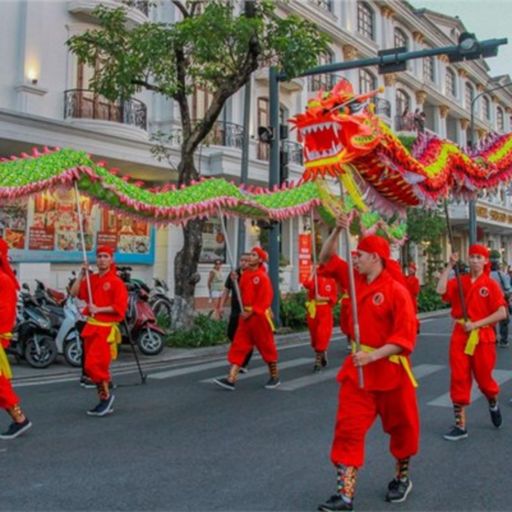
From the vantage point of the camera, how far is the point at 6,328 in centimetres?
546

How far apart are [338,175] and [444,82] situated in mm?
35021

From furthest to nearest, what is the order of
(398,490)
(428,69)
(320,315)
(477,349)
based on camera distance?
(428,69), (320,315), (477,349), (398,490)

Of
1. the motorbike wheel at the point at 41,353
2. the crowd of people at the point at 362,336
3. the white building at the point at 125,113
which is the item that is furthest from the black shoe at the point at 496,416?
the motorbike wheel at the point at 41,353

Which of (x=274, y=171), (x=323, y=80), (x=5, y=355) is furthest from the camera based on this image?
(x=323, y=80)

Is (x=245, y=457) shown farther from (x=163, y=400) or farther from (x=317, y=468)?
(x=163, y=400)

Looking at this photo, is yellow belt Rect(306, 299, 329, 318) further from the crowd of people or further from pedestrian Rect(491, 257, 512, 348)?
pedestrian Rect(491, 257, 512, 348)

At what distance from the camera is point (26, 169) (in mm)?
6379

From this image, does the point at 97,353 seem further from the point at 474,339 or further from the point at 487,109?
the point at 487,109

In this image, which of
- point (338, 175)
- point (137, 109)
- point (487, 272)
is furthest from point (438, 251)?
point (338, 175)

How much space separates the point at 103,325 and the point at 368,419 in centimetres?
343

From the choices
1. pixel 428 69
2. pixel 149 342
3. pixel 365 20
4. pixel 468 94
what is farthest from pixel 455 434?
pixel 468 94

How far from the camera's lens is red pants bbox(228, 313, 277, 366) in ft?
25.5

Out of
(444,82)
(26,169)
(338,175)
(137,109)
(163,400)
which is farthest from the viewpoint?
(444,82)

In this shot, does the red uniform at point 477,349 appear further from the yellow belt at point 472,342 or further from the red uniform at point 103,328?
the red uniform at point 103,328
